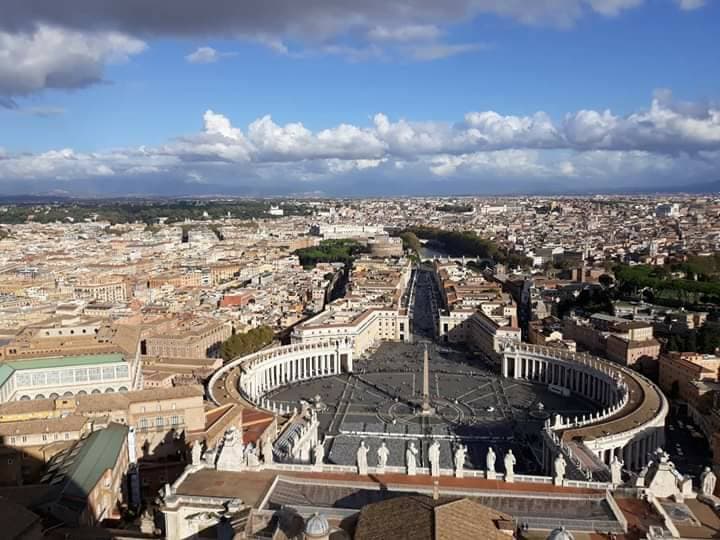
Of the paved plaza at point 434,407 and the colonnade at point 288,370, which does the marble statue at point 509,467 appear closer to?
the paved plaza at point 434,407

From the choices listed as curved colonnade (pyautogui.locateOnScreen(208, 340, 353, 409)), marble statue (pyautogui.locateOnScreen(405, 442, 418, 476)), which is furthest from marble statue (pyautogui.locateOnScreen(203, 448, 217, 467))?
curved colonnade (pyautogui.locateOnScreen(208, 340, 353, 409))

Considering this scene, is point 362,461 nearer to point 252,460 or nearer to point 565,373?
point 252,460

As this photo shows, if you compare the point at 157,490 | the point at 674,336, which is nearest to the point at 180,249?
the point at 674,336

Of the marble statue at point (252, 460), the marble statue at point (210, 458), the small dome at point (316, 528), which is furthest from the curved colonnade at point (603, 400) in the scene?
the small dome at point (316, 528)

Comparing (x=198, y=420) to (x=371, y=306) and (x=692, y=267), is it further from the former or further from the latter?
(x=692, y=267)

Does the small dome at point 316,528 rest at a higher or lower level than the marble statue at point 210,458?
higher
